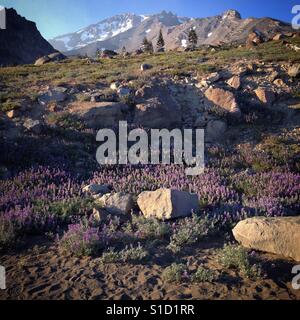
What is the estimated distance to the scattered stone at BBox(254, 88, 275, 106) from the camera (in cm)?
1529

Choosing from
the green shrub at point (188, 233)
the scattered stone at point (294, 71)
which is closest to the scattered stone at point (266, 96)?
the scattered stone at point (294, 71)

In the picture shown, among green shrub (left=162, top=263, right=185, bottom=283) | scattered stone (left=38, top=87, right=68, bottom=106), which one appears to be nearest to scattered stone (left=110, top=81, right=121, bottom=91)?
scattered stone (left=38, top=87, right=68, bottom=106)

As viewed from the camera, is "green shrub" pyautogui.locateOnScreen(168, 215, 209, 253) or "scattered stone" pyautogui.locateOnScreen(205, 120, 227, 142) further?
"scattered stone" pyautogui.locateOnScreen(205, 120, 227, 142)

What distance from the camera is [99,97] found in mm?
15297

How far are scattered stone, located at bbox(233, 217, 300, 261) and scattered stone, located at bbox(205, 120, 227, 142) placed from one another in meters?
7.68

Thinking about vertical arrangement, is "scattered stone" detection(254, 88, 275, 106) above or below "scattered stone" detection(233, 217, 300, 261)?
above

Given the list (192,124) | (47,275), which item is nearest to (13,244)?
(47,275)

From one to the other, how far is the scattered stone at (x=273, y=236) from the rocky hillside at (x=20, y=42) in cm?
9924

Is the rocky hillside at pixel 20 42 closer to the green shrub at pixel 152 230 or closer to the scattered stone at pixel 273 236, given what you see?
the green shrub at pixel 152 230

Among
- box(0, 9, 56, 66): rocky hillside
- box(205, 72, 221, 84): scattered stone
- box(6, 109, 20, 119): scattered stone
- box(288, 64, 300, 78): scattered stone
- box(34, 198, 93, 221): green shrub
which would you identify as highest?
box(0, 9, 56, 66): rocky hillside

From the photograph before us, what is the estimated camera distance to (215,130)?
43.9 feet

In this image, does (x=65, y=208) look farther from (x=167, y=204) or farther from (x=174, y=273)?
(x=174, y=273)

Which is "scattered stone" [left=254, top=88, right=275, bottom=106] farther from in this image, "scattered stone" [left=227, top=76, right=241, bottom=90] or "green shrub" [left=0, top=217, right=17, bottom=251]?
"green shrub" [left=0, top=217, right=17, bottom=251]
